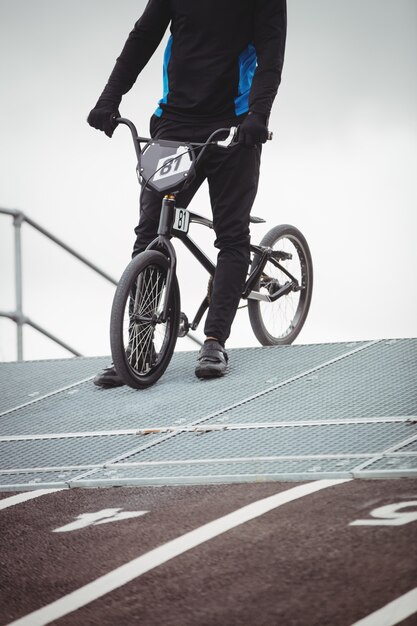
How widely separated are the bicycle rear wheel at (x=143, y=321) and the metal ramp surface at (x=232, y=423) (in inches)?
3.5

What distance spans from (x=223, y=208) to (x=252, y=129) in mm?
379

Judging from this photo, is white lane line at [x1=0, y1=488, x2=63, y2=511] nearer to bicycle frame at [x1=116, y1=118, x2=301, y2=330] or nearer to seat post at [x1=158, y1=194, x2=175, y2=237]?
bicycle frame at [x1=116, y1=118, x2=301, y2=330]

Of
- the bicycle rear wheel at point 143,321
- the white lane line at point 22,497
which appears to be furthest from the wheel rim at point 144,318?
the white lane line at point 22,497

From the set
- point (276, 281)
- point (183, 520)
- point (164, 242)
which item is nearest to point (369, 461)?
point (183, 520)

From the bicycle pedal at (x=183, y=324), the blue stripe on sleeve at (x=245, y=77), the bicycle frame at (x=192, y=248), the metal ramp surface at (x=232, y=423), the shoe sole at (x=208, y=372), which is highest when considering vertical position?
the blue stripe on sleeve at (x=245, y=77)

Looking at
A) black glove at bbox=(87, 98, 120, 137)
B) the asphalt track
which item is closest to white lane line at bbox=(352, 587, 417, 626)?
the asphalt track

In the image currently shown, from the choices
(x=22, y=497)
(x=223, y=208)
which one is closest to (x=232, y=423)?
(x=22, y=497)

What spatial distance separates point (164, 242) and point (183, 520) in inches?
70.1

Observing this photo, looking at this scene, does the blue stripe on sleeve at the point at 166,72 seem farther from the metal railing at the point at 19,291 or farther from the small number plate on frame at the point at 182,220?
the metal railing at the point at 19,291

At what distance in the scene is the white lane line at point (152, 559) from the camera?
6.41ft

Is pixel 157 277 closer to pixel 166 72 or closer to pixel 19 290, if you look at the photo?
pixel 166 72

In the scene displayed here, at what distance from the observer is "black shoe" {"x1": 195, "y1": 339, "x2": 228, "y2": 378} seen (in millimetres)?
4113

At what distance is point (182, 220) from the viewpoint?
13.5ft

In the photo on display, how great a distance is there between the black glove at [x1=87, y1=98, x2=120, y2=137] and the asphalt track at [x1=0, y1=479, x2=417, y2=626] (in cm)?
189
